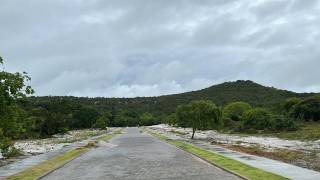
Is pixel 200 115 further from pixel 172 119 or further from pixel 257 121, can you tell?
pixel 172 119

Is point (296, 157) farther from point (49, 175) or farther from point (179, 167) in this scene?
point (49, 175)

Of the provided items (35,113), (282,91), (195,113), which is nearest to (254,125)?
(195,113)

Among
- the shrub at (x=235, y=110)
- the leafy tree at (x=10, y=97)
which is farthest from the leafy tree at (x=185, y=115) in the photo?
the shrub at (x=235, y=110)

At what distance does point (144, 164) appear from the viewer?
27672 mm

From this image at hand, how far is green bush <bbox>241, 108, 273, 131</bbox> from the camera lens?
90.1 m

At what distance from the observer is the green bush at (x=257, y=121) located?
90062 mm

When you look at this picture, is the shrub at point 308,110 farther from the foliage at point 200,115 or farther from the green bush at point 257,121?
the foliage at point 200,115

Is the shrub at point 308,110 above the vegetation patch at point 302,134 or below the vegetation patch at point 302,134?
above

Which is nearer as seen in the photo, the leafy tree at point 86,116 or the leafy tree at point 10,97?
the leafy tree at point 10,97

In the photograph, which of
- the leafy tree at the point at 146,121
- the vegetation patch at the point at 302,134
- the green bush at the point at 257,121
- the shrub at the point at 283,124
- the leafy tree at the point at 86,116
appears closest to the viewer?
the vegetation patch at the point at 302,134

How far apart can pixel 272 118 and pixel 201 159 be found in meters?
60.2

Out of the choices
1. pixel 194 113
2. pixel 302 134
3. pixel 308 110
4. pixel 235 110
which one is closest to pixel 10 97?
pixel 194 113

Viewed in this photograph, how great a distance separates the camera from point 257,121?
9188 cm

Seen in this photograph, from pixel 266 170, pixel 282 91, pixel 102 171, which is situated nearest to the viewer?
pixel 266 170
